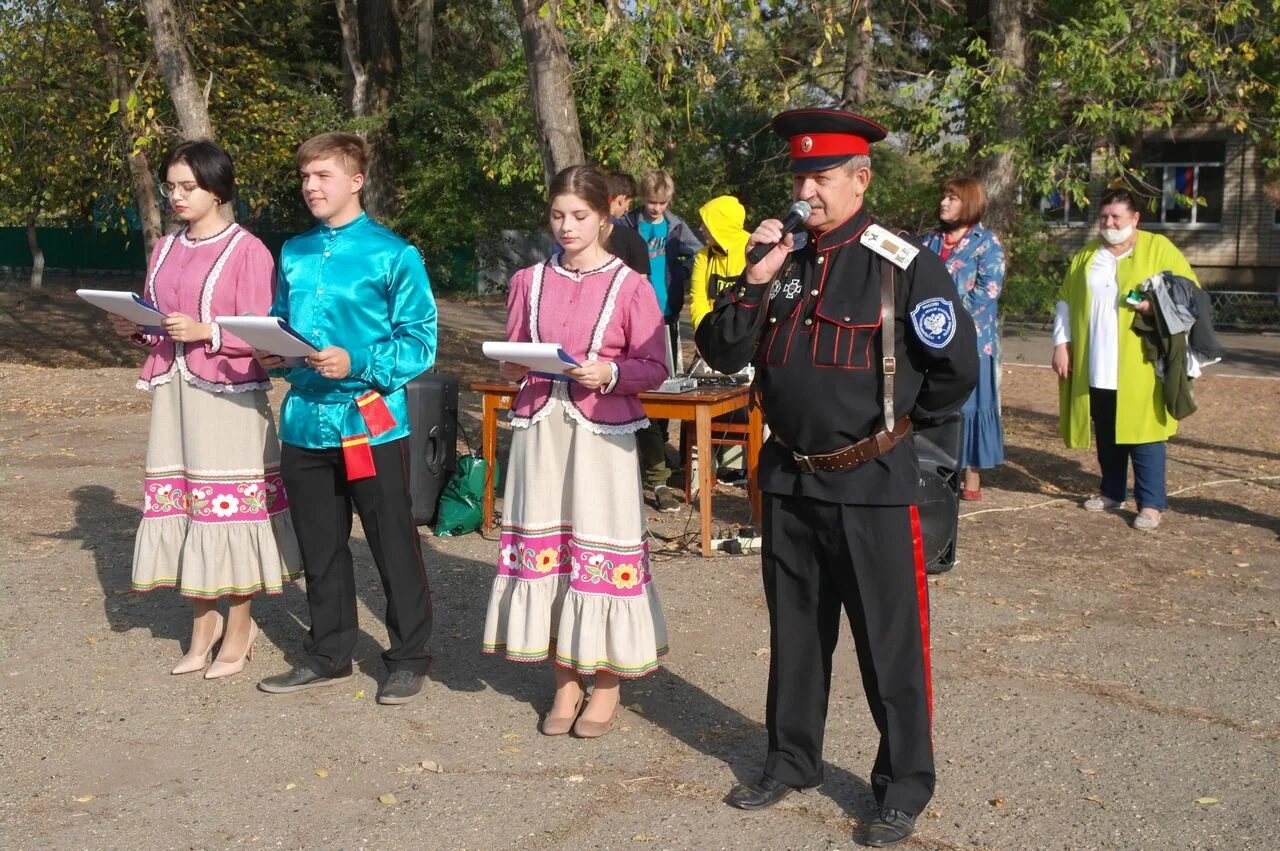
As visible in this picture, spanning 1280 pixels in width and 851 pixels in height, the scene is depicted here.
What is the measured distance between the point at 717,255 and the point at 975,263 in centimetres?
150

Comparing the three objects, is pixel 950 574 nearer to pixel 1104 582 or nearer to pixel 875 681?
pixel 1104 582

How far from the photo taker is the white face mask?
8.20 metres

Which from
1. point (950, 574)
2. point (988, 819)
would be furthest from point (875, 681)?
point (950, 574)

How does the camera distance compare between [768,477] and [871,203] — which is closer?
[768,477]

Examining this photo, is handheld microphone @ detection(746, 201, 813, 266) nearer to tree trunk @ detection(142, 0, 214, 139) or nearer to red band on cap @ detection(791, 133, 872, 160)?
red band on cap @ detection(791, 133, 872, 160)

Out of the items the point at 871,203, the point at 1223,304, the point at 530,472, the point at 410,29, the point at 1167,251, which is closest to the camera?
the point at 530,472

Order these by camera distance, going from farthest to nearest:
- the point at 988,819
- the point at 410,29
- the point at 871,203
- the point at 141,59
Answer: the point at 410,29 → the point at 141,59 → the point at 871,203 → the point at 988,819

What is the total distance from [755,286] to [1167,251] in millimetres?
5268

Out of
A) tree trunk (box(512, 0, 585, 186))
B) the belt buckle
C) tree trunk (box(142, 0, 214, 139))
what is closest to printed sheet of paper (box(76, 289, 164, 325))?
the belt buckle

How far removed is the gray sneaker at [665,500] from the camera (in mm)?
8836

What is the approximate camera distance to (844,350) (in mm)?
3902

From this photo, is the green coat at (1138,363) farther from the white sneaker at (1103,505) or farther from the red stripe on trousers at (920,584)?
the red stripe on trousers at (920,584)

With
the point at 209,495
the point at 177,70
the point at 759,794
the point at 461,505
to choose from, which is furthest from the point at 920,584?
the point at 177,70

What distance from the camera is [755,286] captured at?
3.90 meters
